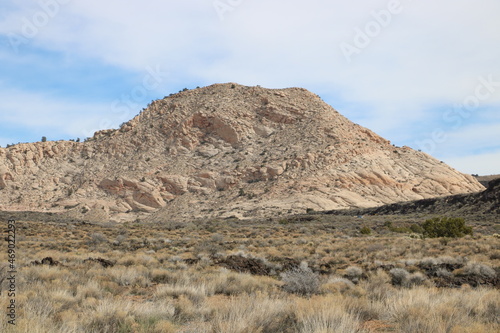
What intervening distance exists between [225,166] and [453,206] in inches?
1439

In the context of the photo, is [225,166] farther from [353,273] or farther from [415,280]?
[415,280]

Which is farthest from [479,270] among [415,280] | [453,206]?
[453,206]

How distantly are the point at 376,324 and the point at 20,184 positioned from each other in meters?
77.3

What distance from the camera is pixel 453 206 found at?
50.8 meters

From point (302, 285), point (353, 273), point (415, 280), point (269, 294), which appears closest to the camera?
point (269, 294)

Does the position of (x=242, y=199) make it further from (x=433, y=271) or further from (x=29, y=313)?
(x=29, y=313)

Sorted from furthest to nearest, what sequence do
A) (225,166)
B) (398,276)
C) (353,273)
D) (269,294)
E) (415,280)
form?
(225,166) < (353,273) < (398,276) < (415,280) < (269,294)

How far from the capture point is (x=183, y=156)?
74.9 metres

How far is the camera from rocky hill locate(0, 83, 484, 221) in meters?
63.5

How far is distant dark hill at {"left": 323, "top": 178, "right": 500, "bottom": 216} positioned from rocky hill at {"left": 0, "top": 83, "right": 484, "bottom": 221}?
5.64 meters

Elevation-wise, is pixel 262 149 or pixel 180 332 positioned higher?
pixel 262 149

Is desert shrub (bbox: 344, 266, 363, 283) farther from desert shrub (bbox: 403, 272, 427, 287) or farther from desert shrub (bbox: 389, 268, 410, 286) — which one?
desert shrub (bbox: 403, 272, 427, 287)

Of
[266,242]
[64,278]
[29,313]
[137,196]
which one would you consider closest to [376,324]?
[29,313]

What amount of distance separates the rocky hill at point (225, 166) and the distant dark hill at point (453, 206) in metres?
5.64
